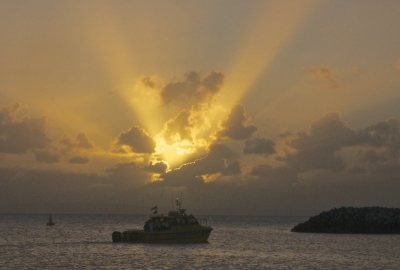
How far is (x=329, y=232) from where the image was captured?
331 ft

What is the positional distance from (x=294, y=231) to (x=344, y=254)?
5248 cm

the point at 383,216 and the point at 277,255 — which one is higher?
the point at 383,216

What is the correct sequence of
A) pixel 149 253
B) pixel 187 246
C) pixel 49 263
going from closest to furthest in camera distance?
pixel 49 263, pixel 149 253, pixel 187 246

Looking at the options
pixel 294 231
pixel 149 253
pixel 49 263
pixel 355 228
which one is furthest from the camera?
pixel 294 231

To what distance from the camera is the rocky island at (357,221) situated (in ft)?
Answer: 315

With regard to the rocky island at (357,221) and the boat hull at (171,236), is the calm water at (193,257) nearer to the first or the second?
the boat hull at (171,236)

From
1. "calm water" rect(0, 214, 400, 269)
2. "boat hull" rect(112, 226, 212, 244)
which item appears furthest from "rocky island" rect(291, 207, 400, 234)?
"boat hull" rect(112, 226, 212, 244)

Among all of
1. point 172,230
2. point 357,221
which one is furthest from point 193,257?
point 357,221

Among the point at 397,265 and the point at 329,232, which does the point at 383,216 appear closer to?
the point at 329,232

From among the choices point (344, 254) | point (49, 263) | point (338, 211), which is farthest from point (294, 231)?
point (49, 263)

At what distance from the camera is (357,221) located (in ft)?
323

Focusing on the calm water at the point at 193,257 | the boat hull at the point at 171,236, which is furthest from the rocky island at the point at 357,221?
the boat hull at the point at 171,236

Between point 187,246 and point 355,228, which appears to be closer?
point 187,246

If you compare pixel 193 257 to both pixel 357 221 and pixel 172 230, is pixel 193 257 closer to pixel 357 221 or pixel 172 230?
pixel 172 230
